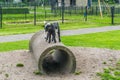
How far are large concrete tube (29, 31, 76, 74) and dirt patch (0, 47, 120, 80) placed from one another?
368 millimetres

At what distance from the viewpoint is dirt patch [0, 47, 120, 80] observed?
37.3 ft

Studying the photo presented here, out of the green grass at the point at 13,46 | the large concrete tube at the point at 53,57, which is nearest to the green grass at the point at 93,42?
the green grass at the point at 13,46

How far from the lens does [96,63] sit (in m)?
12.9

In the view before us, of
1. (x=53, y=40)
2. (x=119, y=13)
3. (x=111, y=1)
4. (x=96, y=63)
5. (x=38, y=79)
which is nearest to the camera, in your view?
(x=38, y=79)

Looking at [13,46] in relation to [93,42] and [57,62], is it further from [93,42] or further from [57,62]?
[57,62]

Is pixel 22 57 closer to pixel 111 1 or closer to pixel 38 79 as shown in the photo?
pixel 38 79

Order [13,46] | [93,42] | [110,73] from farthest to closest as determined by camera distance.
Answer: [93,42]
[13,46]
[110,73]

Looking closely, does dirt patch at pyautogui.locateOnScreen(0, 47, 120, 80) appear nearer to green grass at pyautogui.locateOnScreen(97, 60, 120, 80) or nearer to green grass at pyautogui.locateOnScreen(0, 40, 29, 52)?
green grass at pyautogui.locateOnScreen(97, 60, 120, 80)

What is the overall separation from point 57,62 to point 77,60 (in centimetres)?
73

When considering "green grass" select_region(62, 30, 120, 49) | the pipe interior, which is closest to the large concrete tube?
the pipe interior

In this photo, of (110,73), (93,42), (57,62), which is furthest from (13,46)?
(110,73)

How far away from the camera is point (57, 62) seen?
43.8 feet

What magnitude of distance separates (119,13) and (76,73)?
1376 inches

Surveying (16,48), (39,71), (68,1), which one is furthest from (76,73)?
(68,1)
